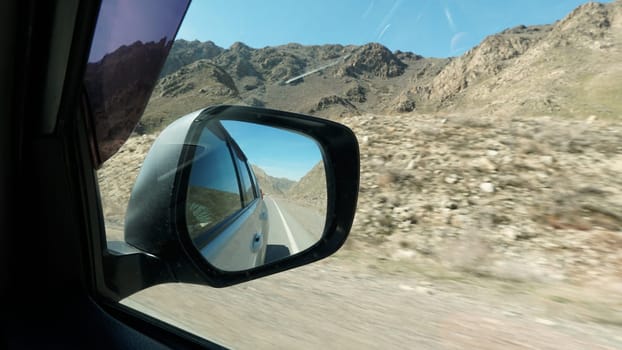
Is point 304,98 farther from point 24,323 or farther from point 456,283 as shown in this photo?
point 24,323

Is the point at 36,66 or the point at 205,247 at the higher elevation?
the point at 36,66

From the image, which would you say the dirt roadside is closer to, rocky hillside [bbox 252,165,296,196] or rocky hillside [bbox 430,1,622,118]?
rocky hillside [bbox 252,165,296,196]

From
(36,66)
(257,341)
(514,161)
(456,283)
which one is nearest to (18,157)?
(36,66)

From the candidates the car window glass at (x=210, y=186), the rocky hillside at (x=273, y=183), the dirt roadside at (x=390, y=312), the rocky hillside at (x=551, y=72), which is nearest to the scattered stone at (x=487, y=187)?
the dirt roadside at (x=390, y=312)

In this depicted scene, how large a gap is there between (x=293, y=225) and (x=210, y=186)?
0.92 m

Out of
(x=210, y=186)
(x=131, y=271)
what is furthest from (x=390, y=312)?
(x=131, y=271)

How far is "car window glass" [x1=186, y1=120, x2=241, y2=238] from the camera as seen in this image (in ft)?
5.61

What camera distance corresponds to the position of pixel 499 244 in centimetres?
492

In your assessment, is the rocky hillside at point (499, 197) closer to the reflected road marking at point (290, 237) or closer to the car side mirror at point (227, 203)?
the reflected road marking at point (290, 237)

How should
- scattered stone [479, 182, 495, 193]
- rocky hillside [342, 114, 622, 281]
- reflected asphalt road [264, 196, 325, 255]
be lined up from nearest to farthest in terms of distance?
reflected asphalt road [264, 196, 325, 255]
rocky hillside [342, 114, 622, 281]
scattered stone [479, 182, 495, 193]

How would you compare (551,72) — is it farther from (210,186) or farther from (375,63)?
(210,186)

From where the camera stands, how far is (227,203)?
2.47 meters

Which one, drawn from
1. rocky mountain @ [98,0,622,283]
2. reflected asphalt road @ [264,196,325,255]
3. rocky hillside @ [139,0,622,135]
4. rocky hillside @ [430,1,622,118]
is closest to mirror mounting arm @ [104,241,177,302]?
rocky mountain @ [98,0,622,283]

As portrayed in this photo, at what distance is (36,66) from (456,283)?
11.3 ft
